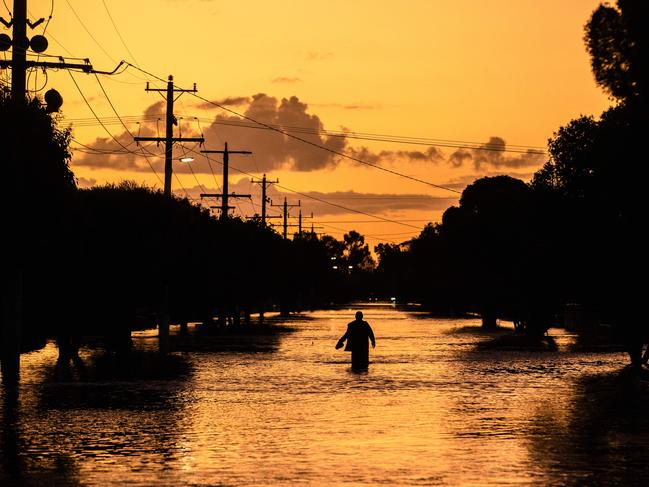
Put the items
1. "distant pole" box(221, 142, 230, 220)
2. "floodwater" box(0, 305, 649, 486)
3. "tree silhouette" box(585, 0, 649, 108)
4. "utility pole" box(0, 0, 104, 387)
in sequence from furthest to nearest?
"distant pole" box(221, 142, 230, 220)
"utility pole" box(0, 0, 104, 387)
"tree silhouette" box(585, 0, 649, 108)
"floodwater" box(0, 305, 649, 486)

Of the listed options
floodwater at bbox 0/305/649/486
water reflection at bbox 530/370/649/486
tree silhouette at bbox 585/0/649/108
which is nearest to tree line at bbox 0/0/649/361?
tree silhouette at bbox 585/0/649/108

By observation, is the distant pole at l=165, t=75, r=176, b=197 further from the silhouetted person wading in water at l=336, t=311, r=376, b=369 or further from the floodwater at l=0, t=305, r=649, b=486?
the silhouetted person wading in water at l=336, t=311, r=376, b=369

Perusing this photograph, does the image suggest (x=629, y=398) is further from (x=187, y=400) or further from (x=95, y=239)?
(x=95, y=239)

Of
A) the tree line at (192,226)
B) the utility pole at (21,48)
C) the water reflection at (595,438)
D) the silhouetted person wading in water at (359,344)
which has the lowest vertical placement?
the water reflection at (595,438)

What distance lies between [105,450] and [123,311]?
21.9m

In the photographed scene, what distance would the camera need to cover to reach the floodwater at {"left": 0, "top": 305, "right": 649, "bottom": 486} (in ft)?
47.0

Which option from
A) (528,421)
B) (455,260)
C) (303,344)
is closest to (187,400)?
(528,421)

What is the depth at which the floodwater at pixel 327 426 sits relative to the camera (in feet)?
47.0

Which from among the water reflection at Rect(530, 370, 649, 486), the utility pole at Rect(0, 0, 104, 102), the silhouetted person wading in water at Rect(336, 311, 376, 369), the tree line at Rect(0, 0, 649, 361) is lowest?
the water reflection at Rect(530, 370, 649, 486)

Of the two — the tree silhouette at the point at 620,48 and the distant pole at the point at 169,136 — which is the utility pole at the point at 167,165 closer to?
the distant pole at the point at 169,136

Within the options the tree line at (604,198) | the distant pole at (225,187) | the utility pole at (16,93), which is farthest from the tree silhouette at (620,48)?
the distant pole at (225,187)

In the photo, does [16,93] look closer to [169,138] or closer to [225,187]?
[169,138]

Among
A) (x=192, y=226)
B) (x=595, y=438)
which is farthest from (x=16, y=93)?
(x=192, y=226)

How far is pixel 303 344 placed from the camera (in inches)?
2098
